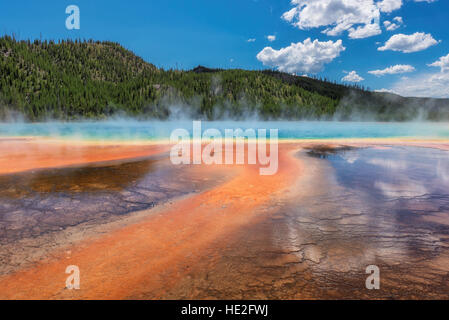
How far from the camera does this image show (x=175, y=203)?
23.9ft

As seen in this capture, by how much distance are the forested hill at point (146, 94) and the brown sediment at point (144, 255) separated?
9473 centimetres

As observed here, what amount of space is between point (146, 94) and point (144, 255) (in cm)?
12351

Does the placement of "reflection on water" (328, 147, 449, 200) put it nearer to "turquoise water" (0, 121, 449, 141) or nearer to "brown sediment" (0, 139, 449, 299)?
"brown sediment" (0, 139, 449, 299)

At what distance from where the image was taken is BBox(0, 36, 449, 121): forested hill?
95562 mm

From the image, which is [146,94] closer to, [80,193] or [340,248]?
[80,193]

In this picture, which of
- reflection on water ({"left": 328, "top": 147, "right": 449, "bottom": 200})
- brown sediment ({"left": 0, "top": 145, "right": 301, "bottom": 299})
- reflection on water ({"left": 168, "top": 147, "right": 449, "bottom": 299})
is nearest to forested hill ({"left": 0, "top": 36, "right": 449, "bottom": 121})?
reflection on water ({"left": 328, "top": 147, "right": 449, "bottom": 200})

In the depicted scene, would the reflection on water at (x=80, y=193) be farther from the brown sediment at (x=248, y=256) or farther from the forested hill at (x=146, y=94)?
the forested hill at (x=146, y=94)

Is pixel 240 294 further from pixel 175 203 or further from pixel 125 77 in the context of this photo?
pixel 125 77

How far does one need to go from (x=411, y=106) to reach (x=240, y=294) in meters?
201

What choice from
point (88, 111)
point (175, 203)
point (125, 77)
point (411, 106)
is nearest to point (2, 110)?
point (88, 111)

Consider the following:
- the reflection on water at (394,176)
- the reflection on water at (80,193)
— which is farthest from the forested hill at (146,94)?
the reflection on water at (394,176)

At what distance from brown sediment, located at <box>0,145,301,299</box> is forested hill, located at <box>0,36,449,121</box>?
94729 millimetres

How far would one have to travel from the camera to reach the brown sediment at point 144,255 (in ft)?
11.9
